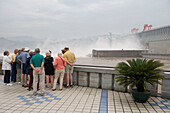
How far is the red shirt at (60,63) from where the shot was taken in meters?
7.40

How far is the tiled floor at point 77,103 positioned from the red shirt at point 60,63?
43.4 inches

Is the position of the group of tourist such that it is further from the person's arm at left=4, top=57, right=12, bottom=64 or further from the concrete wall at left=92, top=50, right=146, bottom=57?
the concrete wall at left=92, top=50, right=146, bottom=57

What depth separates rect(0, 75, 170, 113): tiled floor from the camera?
5012mm

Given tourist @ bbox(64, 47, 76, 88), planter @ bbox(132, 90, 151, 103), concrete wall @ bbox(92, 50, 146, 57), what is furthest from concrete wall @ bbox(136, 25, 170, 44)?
planter @ bbox(132, 90, 151, 103)

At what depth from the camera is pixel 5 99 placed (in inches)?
238

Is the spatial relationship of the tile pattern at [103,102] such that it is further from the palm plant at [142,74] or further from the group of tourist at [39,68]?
the group of tourist at [39,68]

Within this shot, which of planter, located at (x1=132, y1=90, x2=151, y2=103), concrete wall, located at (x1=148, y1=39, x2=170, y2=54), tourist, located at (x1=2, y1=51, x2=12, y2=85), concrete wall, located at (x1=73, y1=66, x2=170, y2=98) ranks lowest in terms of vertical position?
planter, located at (x1=132, y1=90, x2=151, y2=103)

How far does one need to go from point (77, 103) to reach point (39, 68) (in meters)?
2.18

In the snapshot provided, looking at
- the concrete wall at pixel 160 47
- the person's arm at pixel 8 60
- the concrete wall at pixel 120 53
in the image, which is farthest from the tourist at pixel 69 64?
the concrete wall at pixel 160 47

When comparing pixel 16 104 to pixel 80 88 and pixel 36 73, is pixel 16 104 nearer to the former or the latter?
pixel 36 73

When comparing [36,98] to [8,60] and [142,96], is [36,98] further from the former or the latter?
[142,96]

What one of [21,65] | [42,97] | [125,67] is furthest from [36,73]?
[125,67]

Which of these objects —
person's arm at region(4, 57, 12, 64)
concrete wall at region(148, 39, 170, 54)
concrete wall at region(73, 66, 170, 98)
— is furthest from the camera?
concrete wall at region(148, 39, 170, 54)

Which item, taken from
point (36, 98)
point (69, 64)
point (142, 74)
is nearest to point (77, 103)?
point (36, 98)
